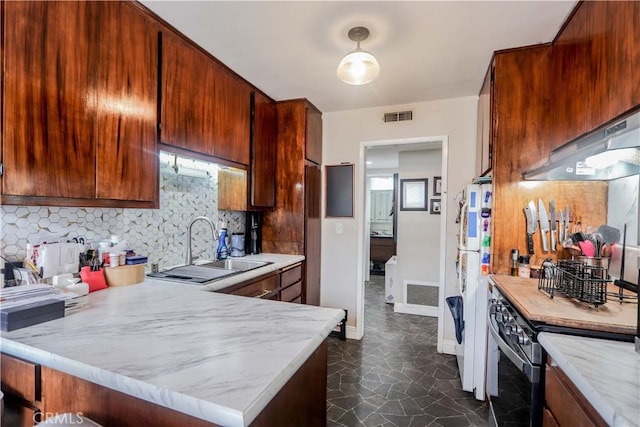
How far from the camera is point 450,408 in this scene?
2076 millimetres

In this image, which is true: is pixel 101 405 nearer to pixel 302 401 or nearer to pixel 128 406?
pixel 128 406

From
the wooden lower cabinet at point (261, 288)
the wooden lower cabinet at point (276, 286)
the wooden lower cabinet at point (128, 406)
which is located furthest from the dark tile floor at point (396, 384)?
the wooden lower cabinet at point (128, 406)

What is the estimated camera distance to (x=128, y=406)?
2.73 feet

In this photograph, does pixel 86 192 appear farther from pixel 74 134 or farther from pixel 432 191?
pixel 432 191

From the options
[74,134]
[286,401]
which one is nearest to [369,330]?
[286,401]

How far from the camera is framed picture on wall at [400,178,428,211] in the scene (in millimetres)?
4277

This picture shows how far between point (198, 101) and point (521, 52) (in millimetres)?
2236

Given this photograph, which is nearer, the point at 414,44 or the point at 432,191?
the point at 414,44

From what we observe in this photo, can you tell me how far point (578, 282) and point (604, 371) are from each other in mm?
696

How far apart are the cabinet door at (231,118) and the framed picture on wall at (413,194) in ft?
8.32

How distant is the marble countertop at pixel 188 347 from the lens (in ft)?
2.30

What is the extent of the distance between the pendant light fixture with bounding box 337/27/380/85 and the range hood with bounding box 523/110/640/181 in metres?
1.10

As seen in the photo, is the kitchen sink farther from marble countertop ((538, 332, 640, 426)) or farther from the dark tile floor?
marble countertop ((538, 332, 640, 426))

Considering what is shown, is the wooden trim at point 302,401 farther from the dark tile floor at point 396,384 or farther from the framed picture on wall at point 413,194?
the framed picture on wall at point 413,194
